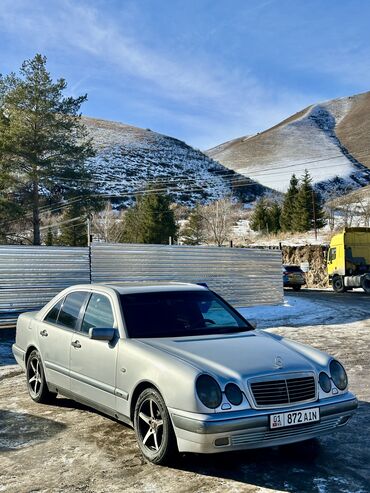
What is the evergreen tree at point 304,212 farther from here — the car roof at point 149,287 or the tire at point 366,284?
the car roof at point 149,287

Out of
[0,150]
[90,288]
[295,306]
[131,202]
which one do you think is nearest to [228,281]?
[295,306]

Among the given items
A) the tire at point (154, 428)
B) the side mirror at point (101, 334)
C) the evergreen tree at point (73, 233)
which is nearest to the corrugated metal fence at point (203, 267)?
the side mirror at point (101, 334)

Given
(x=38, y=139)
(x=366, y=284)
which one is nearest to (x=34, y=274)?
(x=366, y=284)

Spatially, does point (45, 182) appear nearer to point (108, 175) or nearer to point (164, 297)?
point (164, 297)

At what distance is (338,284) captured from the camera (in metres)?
28.9

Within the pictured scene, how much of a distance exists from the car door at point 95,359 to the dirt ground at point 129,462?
413 millimetres

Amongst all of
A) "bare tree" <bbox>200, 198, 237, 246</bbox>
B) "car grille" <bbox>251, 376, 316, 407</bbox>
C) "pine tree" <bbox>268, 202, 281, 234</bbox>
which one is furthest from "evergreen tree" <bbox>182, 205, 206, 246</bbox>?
"car grille" <bbox>251, 376, 316, 407</bbox>

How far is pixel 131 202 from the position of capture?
78375mm

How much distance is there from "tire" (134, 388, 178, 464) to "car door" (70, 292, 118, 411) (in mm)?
440

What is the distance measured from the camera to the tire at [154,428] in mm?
4277

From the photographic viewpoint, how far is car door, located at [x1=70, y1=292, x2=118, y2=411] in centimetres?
501

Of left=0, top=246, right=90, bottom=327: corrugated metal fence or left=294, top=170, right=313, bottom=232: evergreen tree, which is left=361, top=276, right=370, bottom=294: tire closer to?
left=0, top=246, right=90, bottom=327: corrugated metal fence

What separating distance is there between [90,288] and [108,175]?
265 ft

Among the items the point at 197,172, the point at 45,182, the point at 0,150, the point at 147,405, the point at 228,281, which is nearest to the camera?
the point at 147,405
